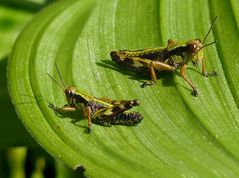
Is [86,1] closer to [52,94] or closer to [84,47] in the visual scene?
[84,47]

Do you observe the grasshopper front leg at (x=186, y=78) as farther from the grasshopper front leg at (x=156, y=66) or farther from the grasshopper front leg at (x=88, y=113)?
the grasshopper front leg at (x=88, y=113)

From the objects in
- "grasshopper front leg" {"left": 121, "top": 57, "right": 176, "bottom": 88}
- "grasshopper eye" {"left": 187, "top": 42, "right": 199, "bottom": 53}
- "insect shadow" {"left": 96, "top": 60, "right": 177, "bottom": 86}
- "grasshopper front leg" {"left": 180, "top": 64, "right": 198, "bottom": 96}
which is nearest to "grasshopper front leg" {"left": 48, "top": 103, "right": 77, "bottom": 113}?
"insect shadow" {"left": 96, "top": 60, "right": 177, "bottom": 86}

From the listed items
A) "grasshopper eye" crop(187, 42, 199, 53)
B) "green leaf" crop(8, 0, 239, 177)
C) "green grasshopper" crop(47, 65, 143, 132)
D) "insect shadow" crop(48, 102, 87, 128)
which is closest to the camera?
"green leaf" crop(8, 0, 239, 177)

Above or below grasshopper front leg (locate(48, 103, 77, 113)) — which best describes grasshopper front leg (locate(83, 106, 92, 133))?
below

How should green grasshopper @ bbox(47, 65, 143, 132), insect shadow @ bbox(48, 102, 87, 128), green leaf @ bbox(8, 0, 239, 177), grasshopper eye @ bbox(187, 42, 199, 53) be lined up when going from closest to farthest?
green leaf @ bbox(8, 0, 239, 177) → green grasshopper @ bbox(47, 65, 143, 132) → insect shadow @ bbox(48, 102, 87, 128) → grasshopper eye @ bbox(187, 42, 199, 53)

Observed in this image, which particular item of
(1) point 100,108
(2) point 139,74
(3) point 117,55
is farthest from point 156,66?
(1) point 100,108

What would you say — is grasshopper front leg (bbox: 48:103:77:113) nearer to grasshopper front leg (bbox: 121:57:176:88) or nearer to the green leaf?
the green leaf
